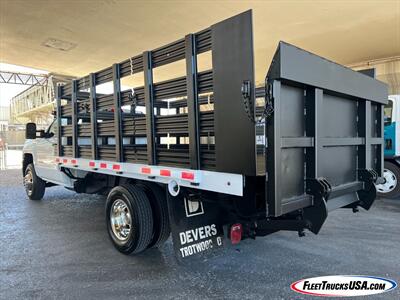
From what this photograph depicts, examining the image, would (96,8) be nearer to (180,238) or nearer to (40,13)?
(40,13)

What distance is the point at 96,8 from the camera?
26.3 ft

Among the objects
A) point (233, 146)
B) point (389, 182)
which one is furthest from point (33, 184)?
point (389, 182)

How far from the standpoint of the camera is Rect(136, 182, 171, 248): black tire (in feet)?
11.0

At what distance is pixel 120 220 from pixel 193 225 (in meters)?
1.11

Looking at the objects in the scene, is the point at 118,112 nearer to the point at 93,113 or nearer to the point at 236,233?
the point at 93,113

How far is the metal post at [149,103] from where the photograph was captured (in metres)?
3.15

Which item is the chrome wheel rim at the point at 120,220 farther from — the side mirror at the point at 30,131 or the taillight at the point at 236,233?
the side mirror at the point at 30,131

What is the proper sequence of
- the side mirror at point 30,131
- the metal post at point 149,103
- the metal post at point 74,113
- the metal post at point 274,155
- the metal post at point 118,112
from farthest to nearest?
the side mirror at point 30,131 < the metal post at point 74,113 < the metal post at point 118,112 < the metal post at point 149,103 < the metal post at point 274,155

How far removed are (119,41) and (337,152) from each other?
9.61 m

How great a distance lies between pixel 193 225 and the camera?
9.84 ft

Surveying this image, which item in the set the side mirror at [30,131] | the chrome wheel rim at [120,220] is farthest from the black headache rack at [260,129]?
the side mirror at [30,131]

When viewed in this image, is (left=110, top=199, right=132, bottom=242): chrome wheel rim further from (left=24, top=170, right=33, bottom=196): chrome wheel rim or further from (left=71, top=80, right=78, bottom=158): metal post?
(left=24, top=170, right=33, bottom=196): chrome wheel rim

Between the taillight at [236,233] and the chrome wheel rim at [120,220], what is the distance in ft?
3.86

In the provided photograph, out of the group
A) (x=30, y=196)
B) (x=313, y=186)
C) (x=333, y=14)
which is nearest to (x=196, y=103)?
(x=313, y=186)
